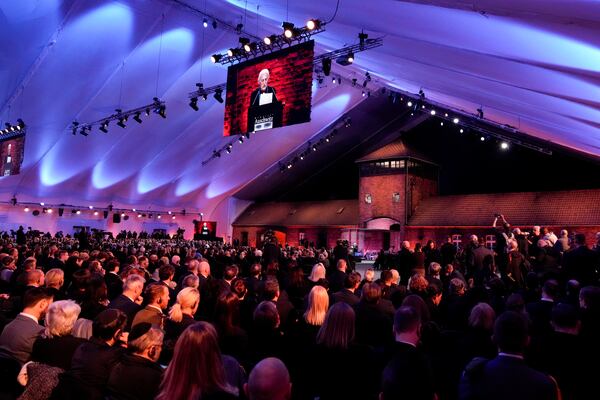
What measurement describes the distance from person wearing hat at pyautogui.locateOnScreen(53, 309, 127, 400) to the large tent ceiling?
425cm

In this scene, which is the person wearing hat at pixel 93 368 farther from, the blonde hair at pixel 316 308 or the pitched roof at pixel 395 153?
the pitched roof at pixel 395 153

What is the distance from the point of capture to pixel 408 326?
298cm

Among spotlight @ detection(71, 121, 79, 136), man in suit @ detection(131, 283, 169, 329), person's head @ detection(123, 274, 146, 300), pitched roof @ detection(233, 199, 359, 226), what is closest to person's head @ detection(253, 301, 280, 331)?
man in suit @ detection(131, 283, 169, 329)

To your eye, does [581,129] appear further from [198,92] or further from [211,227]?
[211,227]

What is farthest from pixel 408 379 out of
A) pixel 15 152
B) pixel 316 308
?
pixel 15 152

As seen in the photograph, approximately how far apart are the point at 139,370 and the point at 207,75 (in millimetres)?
15965

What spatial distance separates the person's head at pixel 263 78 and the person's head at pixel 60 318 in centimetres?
775

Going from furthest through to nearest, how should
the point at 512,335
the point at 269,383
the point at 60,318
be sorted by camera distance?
the point at 60,318 < the point at 512,335 < the point at 269,383

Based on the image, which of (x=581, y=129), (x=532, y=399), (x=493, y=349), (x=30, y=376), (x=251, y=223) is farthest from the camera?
(x=251, y=223)

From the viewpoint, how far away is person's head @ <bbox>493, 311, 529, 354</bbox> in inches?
96.7

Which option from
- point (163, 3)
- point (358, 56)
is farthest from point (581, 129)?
point (163, 3)

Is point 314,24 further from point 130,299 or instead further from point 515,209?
point 515,209

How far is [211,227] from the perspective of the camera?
29938mm

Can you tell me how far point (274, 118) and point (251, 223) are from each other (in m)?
20.3
